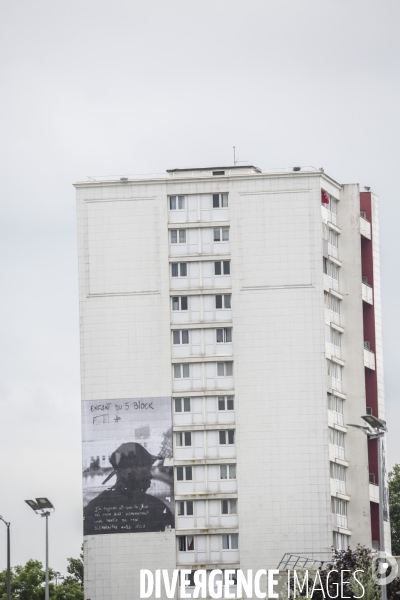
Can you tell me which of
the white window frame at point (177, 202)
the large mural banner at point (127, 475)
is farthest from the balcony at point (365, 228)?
the large mural banner at point (127, 475)

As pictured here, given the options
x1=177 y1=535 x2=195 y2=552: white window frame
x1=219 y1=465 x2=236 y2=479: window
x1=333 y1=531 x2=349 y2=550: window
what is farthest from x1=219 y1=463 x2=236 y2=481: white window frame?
x1=333 y1=531 x2=349 y2=550: window

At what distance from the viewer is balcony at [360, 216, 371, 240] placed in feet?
370

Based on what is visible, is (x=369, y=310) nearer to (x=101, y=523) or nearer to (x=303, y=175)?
(x=303, y=175)

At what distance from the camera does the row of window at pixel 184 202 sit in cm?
10881

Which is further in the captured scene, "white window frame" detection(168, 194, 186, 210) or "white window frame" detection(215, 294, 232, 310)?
"white window frame" detection(168, 194, 186, 210)

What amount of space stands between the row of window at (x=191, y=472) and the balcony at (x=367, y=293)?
52.8 ft

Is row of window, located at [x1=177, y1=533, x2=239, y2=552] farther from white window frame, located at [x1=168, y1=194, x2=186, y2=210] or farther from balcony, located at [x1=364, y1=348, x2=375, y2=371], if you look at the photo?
white window frame, located at [x1=168, y1=194, x2=186, y2=210]

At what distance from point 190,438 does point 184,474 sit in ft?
8.21

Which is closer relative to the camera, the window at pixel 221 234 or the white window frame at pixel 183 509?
the white window frame at pixel 183 509

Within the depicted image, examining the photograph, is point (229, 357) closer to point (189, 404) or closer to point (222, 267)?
point (189, 404)

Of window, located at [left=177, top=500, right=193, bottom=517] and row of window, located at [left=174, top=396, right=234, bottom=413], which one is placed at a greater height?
row of window, located at [left=174, top=396, right=234, bottom=413]

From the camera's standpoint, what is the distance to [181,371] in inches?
4225

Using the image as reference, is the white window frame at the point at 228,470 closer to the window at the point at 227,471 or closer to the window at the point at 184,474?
the window at the point at 227,471

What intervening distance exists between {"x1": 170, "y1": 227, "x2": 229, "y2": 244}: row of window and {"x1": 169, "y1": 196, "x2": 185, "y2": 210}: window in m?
1.66
